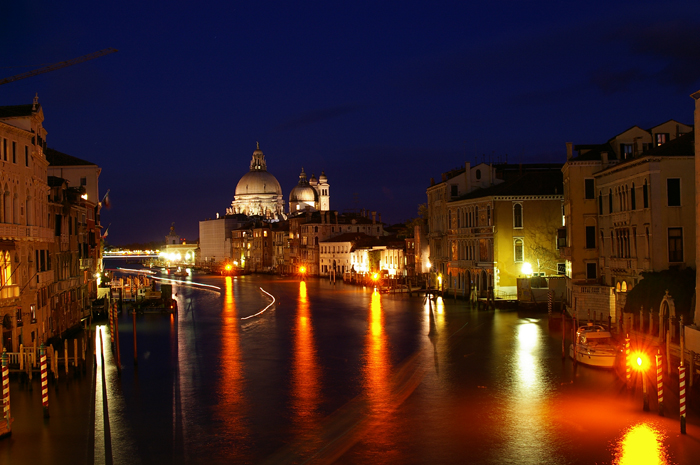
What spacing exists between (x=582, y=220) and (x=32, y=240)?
19650 mm

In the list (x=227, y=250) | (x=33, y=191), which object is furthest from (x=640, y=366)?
(x=227, y=250)

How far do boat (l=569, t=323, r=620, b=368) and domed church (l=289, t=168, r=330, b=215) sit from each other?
93.4 meters

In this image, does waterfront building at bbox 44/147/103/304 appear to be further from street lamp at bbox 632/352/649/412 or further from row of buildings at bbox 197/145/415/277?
row of buildings at bbox 197/145/415/277

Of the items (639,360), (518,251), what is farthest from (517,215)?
(639,360)

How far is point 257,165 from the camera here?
452 feet

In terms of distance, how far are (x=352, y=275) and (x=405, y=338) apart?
43.4m

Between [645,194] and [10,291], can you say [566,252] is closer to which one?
[645,194]

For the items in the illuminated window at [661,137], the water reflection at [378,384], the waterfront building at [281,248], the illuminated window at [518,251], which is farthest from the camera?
the waterfront building at [281,248]

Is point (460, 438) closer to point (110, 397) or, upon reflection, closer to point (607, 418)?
point (607, 418)

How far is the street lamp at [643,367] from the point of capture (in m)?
15.8

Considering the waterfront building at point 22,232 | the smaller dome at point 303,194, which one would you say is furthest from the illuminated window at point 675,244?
the smaller dome at point 303,194

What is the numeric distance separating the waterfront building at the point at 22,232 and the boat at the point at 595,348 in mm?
15140

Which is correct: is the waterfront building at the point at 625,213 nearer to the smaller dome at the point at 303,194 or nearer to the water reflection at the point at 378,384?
the water reflection at the point at 378,384

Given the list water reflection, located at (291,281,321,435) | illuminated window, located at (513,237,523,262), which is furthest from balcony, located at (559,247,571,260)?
water reflection, located at (291,281,321,435)
